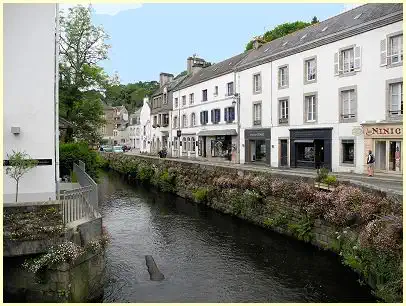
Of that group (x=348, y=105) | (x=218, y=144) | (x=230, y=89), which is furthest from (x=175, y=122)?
(x=348, y=105)

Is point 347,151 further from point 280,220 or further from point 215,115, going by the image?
point 215,115

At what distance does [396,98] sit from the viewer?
20125 mm

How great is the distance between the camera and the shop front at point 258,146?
2938 cm

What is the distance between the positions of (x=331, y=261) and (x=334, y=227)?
1.27 meters

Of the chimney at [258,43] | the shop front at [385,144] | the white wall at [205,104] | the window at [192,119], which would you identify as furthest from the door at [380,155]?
the window at [192,119]

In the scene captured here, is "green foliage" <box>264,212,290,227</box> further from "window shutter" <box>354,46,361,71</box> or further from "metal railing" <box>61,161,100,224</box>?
"window shutter" <box>354,46,361,71</box>

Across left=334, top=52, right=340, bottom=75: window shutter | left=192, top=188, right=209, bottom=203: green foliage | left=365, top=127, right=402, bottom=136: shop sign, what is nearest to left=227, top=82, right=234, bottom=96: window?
left=334, top=52, right=340, bottom=75: window shutter

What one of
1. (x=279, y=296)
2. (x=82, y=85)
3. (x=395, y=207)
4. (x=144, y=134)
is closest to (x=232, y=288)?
(x=279, y=296)

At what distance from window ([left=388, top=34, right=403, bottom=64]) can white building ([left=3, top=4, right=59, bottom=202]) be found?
686 inches

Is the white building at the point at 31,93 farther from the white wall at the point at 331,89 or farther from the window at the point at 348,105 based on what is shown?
the window at the point at 348,105

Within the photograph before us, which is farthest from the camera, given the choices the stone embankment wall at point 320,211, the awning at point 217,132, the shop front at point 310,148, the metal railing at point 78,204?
the awning at point 217,132

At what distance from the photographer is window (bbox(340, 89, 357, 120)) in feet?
73.5

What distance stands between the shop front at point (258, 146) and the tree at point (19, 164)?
21.0 meters

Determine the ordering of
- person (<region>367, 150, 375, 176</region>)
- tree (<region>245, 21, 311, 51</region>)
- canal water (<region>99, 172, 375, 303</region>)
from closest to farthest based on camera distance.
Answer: canal water (<region>99, 172, 375, 303</region>), person (<region>367, 150, 375, 176</region>), tree (<region>245, 21, 311, 51</region>)
